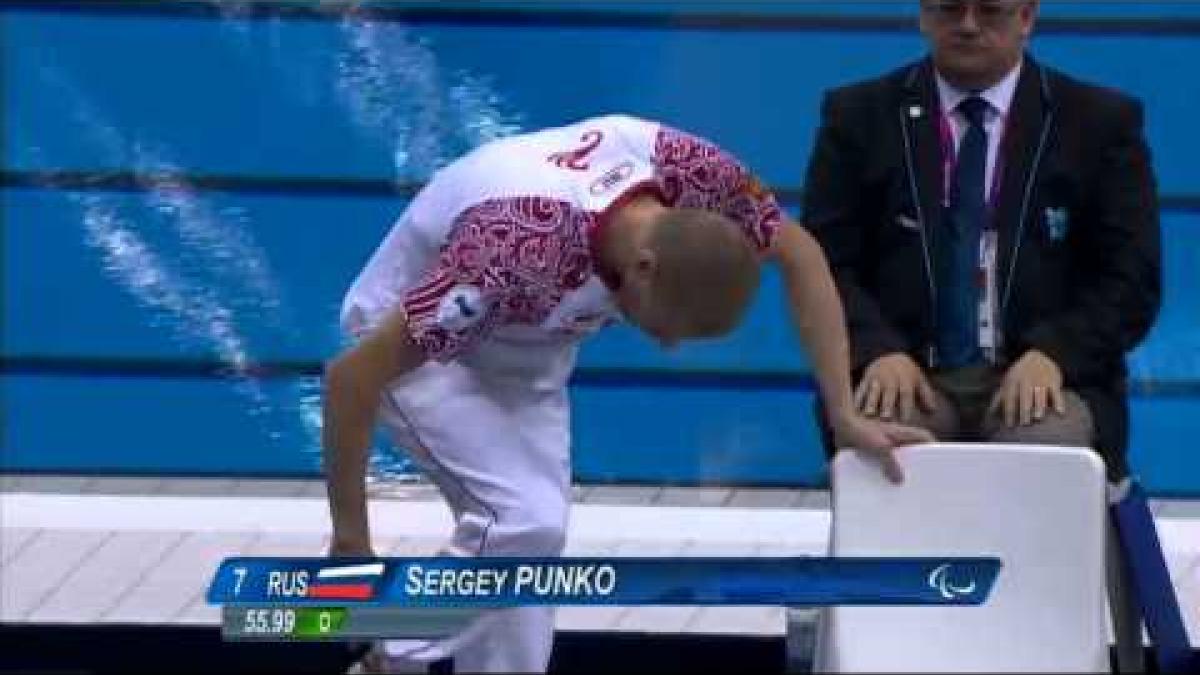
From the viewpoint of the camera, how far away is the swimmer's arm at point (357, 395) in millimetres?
4781

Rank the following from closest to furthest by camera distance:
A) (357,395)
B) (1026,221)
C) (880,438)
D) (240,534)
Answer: (357,395) → (880,438) → (1026,221) → (240,534)

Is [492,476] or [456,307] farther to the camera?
[492,476]

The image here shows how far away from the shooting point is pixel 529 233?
4.80 m

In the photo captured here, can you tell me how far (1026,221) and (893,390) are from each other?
1.28 feet

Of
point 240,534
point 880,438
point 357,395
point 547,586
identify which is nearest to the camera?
point 547,586

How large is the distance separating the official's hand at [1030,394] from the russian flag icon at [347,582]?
3.60 ft

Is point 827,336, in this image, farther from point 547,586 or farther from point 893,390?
point 547,586

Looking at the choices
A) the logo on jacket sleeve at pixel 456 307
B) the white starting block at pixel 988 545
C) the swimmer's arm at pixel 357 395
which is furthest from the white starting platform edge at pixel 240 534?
the logo on jacket sleeve at pixel 456 307

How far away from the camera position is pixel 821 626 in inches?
195

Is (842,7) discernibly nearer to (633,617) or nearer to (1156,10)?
(1156,10)

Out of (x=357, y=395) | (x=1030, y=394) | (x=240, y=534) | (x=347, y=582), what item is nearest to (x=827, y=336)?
(x=1030, y=394)

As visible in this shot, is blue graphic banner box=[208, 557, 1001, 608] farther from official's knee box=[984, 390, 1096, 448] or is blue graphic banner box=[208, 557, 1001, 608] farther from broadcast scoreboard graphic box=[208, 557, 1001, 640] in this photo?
official's knee box=[984, 390, 1096, 448]

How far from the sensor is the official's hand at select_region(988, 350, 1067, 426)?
17.1ft

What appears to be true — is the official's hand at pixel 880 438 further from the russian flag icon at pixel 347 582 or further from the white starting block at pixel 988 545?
the russian flag icon at pixel 347 582
